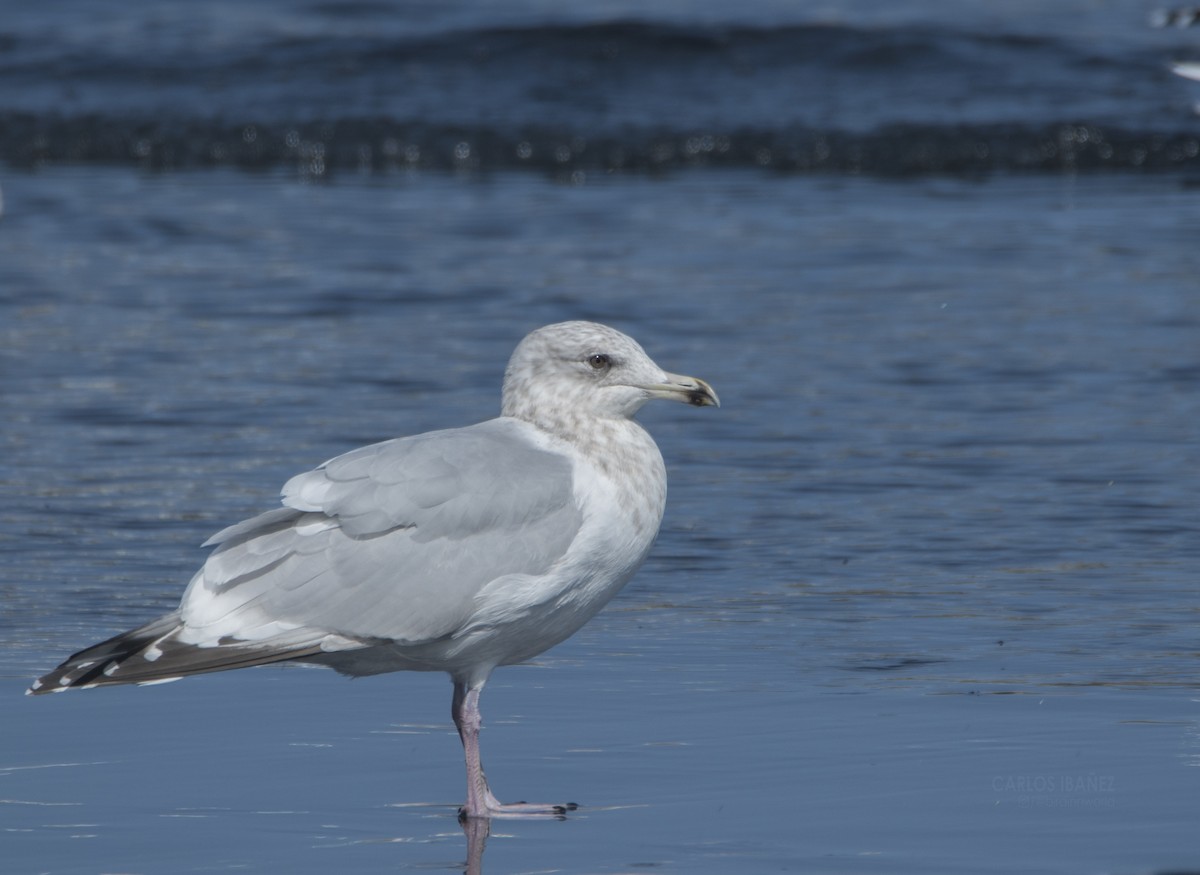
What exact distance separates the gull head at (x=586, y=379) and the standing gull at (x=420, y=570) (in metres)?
0.16

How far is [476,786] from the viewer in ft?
14.0

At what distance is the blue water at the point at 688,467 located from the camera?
4.22 metres

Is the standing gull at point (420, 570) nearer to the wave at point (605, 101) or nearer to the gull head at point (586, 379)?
the gull head at point (586, 379)

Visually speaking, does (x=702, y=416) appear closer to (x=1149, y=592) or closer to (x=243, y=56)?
(x=1149, y=592)

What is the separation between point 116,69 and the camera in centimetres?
1747

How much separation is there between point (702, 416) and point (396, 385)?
1.27 metres

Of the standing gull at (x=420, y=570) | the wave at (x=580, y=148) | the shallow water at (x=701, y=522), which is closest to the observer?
the shallow water at (x=701, y=522)

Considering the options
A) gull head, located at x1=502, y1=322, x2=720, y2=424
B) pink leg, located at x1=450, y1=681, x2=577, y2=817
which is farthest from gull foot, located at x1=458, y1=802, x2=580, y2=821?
gull head, located at x1=502, y1=322, x2=720, y2=424

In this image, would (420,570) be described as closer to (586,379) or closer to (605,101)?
(586,379)

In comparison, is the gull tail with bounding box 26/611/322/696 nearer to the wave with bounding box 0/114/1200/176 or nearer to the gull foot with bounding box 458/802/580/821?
the gull foot with bounding box 458/802/580/821

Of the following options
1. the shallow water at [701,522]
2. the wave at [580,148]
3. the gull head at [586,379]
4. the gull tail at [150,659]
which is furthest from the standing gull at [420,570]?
the wave at [580,148]

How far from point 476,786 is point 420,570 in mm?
490

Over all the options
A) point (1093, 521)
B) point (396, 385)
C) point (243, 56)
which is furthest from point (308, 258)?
point (243, 56)

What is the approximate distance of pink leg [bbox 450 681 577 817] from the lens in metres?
4.21
